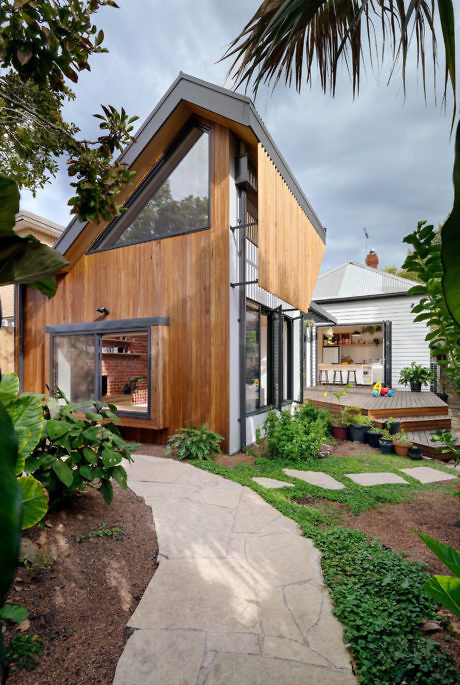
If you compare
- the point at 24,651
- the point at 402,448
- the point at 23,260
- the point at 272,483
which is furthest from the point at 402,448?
the point at 23,260

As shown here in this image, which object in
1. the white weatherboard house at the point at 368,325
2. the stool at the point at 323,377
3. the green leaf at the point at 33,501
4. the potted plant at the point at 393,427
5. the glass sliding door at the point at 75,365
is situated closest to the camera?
the green leaf at the point at 33,501

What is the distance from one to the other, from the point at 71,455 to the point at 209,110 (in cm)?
442

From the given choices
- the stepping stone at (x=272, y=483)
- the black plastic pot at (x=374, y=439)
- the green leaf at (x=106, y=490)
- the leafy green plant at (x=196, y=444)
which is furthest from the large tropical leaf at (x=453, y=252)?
the black plastic pot at (x=374, y=439)

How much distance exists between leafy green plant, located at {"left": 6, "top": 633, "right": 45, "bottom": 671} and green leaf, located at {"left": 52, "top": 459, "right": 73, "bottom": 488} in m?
0.73

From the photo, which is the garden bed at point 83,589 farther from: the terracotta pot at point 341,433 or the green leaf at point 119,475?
the terracotta pot at point 341,433

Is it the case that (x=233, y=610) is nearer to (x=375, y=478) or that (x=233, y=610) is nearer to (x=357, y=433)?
(x=375, y=478)

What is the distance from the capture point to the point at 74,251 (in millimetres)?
5852

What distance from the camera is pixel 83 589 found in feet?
5.89

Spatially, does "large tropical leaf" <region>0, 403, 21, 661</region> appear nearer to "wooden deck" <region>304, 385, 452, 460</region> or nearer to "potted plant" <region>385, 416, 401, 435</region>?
"potted plant" <region>385, 416, 401, 435</region>

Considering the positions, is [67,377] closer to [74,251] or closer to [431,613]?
[74,251]

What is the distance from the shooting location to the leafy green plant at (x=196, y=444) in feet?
14.2

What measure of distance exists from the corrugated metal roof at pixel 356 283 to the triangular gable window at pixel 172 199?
344 inches

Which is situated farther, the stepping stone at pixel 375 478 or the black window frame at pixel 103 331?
the black window frame at pixel 103 331

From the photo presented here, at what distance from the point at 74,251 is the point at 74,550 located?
4.98 m
